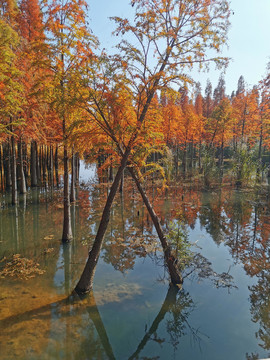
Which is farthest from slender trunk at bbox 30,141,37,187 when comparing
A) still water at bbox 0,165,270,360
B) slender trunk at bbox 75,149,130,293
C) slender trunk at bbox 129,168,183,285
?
slender trunk at bbox 75,149,130,293

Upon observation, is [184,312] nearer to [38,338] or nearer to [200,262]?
[200,262]

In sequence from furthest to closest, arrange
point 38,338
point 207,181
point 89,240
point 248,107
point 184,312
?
point 248,107 < point 207,181 < point 89,240 < point 184,312 < point 38,338

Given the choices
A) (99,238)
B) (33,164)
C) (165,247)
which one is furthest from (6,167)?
(165,247)

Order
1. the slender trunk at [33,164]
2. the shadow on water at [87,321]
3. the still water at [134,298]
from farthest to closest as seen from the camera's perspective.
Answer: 1. the slender trunk at [33,164]
2. the still water at [134,298]
3. the shadow on water at [87,321]

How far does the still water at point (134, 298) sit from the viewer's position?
577 centimetres

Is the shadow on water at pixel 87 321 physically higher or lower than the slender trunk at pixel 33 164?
lower

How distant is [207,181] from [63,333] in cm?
2394

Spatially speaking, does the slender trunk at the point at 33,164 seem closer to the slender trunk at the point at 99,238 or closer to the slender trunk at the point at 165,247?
the slender trunk at the point at 165,247

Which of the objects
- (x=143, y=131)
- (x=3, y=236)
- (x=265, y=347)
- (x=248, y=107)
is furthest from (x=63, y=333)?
(x=248, y=107)

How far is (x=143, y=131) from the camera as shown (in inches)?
282

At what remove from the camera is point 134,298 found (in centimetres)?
770

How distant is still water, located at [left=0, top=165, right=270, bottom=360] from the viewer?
227 inches

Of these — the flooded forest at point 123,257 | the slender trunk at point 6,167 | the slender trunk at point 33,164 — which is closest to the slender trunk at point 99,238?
the flooded forest at point 123,257

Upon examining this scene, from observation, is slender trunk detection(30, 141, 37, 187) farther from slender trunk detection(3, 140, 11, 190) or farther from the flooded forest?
the flooded forest
